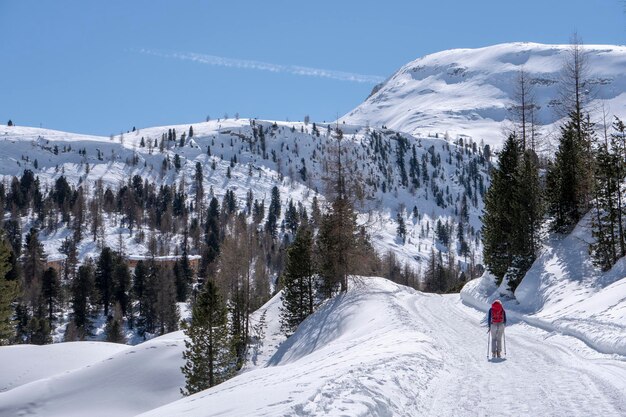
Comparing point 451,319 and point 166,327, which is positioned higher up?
point 451,319

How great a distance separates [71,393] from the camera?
37.0m

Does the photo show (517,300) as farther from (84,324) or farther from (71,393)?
(84,324)

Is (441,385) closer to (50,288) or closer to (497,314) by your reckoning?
(497,314)

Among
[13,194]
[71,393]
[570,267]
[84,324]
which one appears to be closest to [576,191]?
[570,267]

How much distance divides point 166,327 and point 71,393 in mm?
55389

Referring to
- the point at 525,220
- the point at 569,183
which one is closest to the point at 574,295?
the point at 525,220

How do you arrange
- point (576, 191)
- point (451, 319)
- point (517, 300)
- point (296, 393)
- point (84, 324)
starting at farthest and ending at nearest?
1. point (84, 324)
2. point (576, 191)
3. point (517, 300)
4. point (451, 319)
5. point (296, 393)

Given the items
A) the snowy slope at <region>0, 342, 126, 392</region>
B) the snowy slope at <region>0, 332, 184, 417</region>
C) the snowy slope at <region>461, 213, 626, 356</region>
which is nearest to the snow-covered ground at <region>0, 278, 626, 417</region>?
the snowy slope at <region>461, 213, 626, 356</region>

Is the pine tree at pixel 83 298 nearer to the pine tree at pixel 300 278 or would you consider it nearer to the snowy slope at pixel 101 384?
the snowy slope at pixel 101 384

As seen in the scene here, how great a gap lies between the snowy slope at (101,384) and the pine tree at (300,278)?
10244 mm

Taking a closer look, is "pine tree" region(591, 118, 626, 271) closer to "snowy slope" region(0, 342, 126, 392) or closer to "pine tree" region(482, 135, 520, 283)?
"pine tree" region(482, 135, 520, 283)

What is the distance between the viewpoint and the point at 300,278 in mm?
46406

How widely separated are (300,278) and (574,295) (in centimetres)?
2412

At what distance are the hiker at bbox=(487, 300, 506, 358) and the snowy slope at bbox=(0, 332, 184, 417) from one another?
1116 inches
